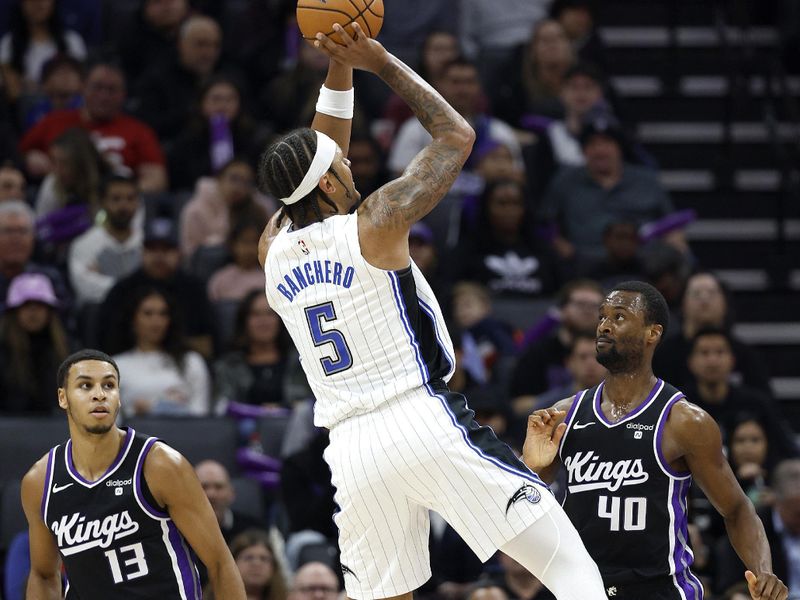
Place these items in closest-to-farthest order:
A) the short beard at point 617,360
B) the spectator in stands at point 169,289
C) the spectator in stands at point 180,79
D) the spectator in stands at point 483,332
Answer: the short beard at point 617,360 < the spectator in stands at point 169,289 < the spectator in stands at point 483,332 < the spectator in stands at point 180,79

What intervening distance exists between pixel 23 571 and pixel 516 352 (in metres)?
4.04

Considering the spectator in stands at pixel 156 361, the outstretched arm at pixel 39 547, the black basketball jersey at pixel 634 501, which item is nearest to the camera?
the black basketball jersey at pixel 634 501

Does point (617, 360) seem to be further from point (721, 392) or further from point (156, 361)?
point (156, 361)

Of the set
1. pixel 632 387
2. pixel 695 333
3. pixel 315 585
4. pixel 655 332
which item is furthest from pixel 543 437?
pixel 695 333

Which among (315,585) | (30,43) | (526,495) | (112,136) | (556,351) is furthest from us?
(30,43)

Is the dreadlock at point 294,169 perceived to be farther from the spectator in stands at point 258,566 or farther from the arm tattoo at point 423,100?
the spectator in stands at point 258,566

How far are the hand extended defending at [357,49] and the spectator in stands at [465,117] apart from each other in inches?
235

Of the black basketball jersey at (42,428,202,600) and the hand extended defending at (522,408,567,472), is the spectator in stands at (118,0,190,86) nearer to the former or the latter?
the black basketball jersey at (42,428,202,600)

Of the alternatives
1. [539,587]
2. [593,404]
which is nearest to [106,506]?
[593,404]

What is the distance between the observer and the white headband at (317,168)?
561 cm

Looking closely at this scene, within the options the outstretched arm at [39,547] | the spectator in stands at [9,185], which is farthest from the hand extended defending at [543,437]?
the spectator in stands at [9,185]

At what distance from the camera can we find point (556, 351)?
1023 cm

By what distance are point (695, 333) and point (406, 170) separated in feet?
16.0

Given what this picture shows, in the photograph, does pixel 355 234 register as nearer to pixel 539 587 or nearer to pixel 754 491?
pixel 539 587
